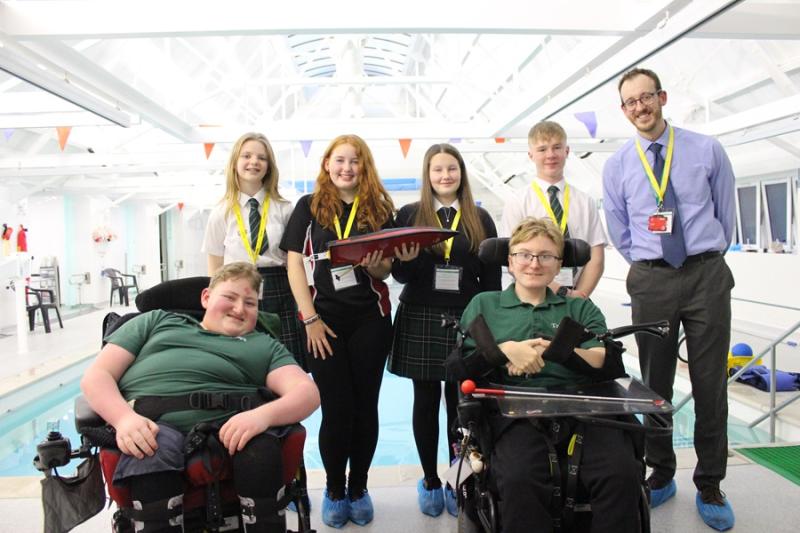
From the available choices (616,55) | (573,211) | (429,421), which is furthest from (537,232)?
(616,55)

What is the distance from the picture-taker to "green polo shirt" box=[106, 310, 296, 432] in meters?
1.66

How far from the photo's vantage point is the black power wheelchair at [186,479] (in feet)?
4.81

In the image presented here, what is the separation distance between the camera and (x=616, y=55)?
3398 mm

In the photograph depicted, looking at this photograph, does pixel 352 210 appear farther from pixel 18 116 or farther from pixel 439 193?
pixel 18 116

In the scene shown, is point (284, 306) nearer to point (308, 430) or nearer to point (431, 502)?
point (431, 502)

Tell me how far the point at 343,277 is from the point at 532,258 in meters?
0.76

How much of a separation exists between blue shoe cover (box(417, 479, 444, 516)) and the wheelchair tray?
0.85 metres

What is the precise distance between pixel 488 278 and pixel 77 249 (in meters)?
12.4

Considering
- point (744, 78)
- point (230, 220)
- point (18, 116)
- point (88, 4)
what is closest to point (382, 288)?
point (230, 220)

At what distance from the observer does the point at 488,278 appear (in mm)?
2402

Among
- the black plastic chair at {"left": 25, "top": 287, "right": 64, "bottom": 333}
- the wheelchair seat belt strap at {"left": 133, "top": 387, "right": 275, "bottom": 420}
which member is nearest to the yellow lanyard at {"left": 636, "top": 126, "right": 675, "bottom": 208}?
the wheelchair seat belt strap at {"left": 133, "top": 387, "right": 275, "bottom": 420}

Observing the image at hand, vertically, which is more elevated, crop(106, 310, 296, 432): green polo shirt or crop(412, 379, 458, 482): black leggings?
crop(106, 310, 296, 432): green polo shirt

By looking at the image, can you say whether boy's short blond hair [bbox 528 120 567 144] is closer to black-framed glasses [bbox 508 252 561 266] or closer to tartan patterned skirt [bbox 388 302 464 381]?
black-framed glasses [bbox 508 252 561 266]

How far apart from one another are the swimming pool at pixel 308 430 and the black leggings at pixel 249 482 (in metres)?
3.01
